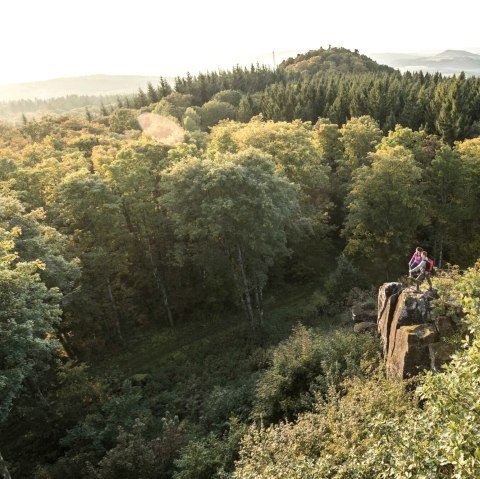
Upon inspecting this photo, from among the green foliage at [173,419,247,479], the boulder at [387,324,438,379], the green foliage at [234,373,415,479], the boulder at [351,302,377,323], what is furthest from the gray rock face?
the green foliage at [173,419,247,479]

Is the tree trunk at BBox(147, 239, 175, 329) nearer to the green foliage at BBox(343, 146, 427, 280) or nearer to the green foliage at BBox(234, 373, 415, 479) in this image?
the green foliage at BBox(343, 146, 427, 280)

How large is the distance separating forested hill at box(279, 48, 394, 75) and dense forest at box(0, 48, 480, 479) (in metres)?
96.4

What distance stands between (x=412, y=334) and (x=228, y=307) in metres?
21.1

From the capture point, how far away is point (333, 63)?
145m

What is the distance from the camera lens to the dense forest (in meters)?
12.5

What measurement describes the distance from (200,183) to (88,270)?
11.5 m

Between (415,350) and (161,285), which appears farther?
(161,285)

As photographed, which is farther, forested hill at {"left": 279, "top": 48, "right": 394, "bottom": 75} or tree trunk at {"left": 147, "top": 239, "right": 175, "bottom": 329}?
forested hill at {"left": 279, "top": 48, "right": 394, "bottom": 75}

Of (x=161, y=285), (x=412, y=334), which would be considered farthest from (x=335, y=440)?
(x=161, y=285)

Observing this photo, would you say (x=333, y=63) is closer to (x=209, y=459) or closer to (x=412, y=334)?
(x=412, y=334)

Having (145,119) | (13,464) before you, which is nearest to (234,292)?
(13,464)

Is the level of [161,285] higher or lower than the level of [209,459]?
lower

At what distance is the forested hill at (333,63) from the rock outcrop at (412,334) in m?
132

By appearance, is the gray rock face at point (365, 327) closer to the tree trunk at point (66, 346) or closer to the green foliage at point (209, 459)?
the green foliage at point (209, 459)
